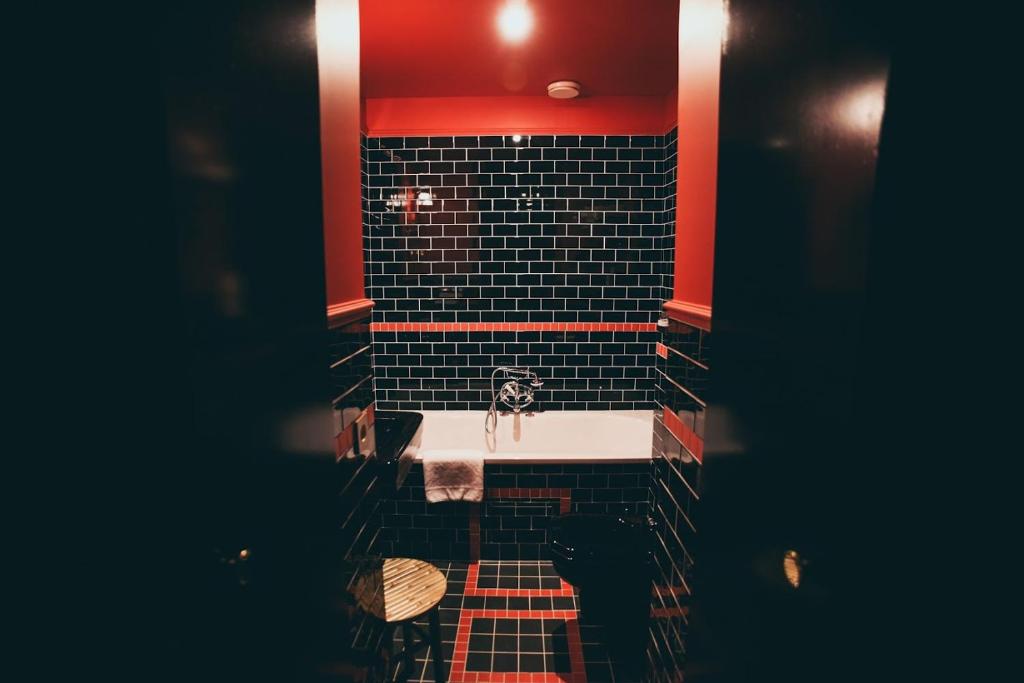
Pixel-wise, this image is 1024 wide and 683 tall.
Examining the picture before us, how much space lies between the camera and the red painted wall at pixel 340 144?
135cm

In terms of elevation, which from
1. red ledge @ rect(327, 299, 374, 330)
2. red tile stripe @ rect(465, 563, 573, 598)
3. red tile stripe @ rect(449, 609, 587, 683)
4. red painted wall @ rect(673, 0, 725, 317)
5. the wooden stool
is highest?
red painted wall @ rect(673, 0, 725, 317)

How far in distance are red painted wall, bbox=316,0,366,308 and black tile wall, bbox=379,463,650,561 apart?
6.17 ft

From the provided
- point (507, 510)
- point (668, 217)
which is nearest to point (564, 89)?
point (668, 217)

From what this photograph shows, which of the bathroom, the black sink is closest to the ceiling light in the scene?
the bathroom

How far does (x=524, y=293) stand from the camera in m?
3.82

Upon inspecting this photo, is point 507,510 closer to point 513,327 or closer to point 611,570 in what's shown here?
point 611,570

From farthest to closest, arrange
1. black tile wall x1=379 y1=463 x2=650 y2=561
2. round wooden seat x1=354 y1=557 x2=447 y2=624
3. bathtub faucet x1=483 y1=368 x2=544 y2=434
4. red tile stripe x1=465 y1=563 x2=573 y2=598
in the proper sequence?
bathtub faucet x1=483 y1=368 x2=544 y2=434
black tile wall x1=379 y1=463 x2=650 y2=561
red tile stripe x1=465 y1=563 x2=573 y2=598
round wooden seat x1=354 y1=557 x2=447 y2=624

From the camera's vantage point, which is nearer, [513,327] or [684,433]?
[684,433]

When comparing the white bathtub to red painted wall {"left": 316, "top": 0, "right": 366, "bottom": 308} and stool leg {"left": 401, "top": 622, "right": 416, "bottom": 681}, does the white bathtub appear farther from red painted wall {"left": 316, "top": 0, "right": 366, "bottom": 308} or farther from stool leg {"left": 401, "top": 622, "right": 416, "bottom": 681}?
red painted wall {"left": 316, "top": 0, "right": 366, "bottom": 308}

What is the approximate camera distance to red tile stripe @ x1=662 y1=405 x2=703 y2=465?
1.44 m

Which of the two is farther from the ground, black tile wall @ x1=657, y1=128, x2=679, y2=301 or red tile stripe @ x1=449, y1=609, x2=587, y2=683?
black tile wall @ x1=657, y1=128, x2=679, y2=301

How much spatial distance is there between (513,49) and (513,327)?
5.91ft

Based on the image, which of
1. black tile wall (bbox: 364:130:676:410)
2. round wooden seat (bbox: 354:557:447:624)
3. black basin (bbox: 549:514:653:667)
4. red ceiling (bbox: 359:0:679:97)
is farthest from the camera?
black tile wall (bbox: 364:130:676:410)

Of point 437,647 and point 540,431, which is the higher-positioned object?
point 540,431
